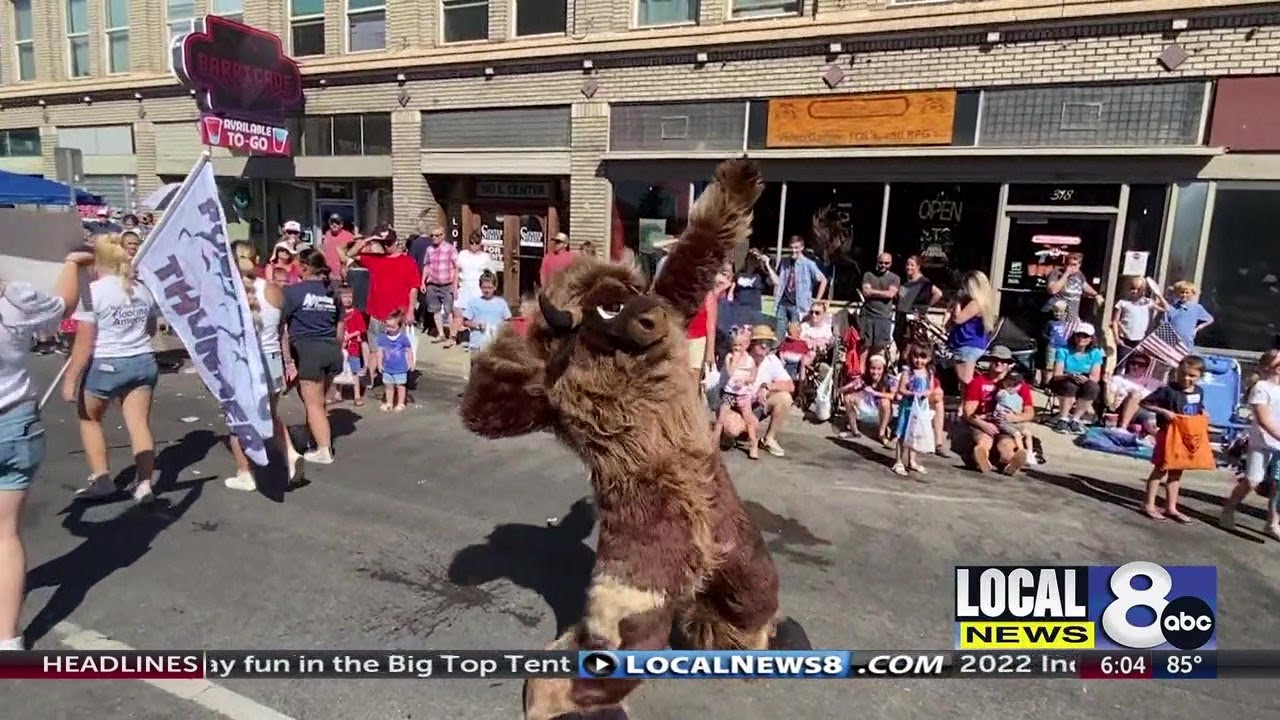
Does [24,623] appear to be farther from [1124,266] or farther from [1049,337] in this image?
[1124,266]

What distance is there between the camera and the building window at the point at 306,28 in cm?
1447

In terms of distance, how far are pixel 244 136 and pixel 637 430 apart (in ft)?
46.5

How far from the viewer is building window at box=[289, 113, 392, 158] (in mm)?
14031

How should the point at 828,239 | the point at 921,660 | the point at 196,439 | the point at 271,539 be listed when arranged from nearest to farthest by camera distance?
the point at 921,660 → the point at 271,539 → the point at 196,439 → the point at 828,239

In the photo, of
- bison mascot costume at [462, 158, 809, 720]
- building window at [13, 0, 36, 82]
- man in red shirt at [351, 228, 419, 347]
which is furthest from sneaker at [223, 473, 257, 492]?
building window at [13, 0, 36, 82]

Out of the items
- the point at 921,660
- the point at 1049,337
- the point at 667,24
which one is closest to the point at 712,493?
the point at 921,660

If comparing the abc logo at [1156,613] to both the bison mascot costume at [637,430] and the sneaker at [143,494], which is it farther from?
the sneaker at [143,494]

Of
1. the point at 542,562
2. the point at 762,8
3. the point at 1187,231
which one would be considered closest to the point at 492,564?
the point at 542,562

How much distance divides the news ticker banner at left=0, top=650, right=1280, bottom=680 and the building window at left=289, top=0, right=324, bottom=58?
1526 centimetres

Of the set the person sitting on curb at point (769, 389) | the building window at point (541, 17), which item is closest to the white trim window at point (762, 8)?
the building window at point (541, 17)

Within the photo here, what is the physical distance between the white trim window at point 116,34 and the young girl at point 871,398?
61.7ft

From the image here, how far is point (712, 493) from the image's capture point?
106 inches

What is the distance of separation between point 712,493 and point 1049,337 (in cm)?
740

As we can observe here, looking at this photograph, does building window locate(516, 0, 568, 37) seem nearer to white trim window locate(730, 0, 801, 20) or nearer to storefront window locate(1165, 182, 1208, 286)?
white trim window locate(730, 0, 801, 20)
